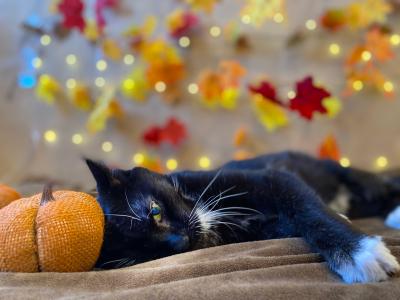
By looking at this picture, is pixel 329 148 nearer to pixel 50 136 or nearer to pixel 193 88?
pixel 193 88

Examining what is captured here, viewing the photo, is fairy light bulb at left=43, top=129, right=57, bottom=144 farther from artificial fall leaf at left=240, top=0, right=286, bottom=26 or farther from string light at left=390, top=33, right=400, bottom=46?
string light at left=390, top=33, right=400, bottom=46

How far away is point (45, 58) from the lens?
8.09 feet

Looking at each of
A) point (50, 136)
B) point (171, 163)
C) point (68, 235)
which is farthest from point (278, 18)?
point (68, 235)

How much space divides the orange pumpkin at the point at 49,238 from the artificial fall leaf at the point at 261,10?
1643 mm

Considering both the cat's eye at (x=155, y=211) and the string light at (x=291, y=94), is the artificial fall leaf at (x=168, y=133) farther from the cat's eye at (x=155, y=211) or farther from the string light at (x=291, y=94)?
the cat's eye at (x=155, y=211)

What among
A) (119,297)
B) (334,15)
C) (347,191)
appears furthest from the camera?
(334,15)

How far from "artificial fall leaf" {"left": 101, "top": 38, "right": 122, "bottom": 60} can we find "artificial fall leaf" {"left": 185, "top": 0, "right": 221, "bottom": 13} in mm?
469

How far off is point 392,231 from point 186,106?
1.37m

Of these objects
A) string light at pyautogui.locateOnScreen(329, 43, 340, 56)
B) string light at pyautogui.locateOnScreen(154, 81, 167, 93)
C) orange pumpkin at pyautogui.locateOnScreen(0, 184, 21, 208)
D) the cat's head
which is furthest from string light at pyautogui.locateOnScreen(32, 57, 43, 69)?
string light at pyautogui.locateOnScreen(329, 43, 340, 56)

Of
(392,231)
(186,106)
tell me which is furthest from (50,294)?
(186,106)

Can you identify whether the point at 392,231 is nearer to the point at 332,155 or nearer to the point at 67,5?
the point at 332,155

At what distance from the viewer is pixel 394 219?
1.46 meters

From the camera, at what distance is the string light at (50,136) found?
247 cm

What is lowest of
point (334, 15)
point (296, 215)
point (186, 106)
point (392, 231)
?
point (392, 231)
